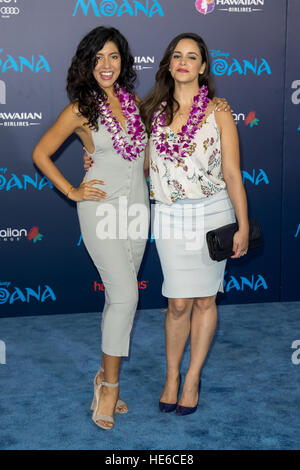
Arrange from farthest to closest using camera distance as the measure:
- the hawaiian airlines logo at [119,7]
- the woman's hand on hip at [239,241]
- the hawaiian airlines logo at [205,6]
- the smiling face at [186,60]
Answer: the hawaiian airlines logo at [205,6], the hawaiian airlines logo at [119,7], the woman's hand on hip at [239,241], the smiling face at [186,60]

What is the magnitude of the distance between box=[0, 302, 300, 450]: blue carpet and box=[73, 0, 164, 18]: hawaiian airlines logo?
6.49 ft

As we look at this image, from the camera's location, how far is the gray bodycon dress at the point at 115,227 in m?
2.51

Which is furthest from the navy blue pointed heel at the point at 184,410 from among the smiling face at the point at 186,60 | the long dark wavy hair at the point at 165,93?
the smiling face at the point at 186,60

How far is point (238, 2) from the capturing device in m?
4.00

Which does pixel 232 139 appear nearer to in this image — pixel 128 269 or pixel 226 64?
pixel 128 269

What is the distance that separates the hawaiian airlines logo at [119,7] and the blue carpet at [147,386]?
198 centimetres

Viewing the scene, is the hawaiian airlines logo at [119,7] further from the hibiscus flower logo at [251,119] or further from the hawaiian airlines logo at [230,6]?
the hibiscus flower logo at [251,119]

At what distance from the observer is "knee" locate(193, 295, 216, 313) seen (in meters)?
2.67

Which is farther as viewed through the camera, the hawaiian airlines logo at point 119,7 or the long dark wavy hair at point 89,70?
the hawaiian airlines logo at point 119,7
